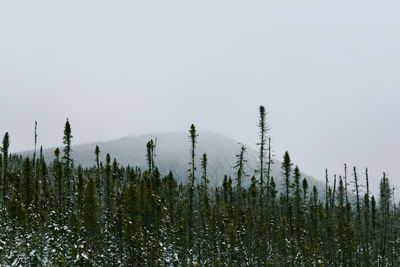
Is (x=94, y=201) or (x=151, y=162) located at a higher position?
(x=151, y=162)

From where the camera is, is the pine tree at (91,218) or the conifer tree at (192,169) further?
the conifer tree at (192,169)

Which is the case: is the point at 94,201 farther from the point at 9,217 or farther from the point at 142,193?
the point at 9,217

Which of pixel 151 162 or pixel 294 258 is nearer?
pixel 294 258

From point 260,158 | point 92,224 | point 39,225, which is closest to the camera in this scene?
point 92,224

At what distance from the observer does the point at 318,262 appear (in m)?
37.2

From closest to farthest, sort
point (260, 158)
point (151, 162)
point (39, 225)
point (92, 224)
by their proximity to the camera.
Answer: point (92, 224), point (39, 225), point (260, 158), point (151, 162)

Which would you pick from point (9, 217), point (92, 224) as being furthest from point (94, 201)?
point (9, 217)

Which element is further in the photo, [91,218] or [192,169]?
A: [192,169]

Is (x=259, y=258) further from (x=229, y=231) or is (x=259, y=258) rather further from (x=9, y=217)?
(x=9, y=217)

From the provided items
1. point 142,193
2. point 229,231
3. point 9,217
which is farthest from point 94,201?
point 229,231

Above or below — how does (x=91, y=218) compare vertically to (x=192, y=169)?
below

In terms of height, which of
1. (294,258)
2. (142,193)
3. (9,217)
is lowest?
(294,258)

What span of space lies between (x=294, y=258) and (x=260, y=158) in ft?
39.1

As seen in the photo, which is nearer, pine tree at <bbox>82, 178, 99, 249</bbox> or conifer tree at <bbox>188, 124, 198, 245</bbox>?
pine tree at <bbox>82, 178, 99, 249</bbox>
